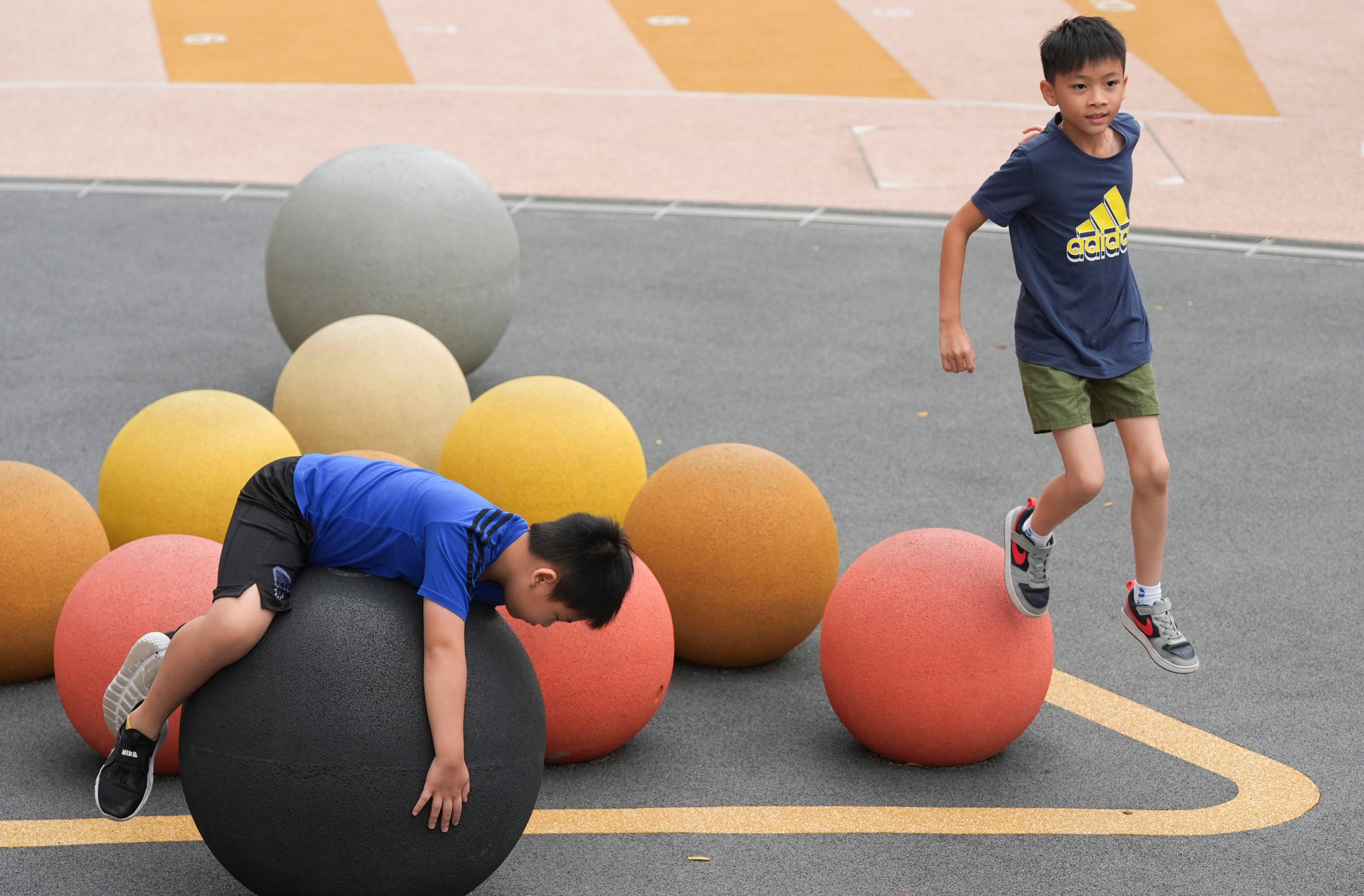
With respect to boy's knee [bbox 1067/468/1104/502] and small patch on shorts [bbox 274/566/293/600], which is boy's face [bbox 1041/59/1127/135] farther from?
small patch on shorts [bbox 274/566/293/600]

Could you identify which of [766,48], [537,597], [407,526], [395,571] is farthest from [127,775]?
[766,48]

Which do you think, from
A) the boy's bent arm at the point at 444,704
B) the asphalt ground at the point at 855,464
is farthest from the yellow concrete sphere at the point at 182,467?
the boy's bent arm at the point at 444,704

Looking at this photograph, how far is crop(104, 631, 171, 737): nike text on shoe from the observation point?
197 inches

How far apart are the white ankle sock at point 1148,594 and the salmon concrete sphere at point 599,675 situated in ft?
6.44

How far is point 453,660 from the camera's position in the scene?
4.59 meters

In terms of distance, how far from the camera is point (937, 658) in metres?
5.92

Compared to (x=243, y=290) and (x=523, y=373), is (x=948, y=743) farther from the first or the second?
(x=243, y=290)

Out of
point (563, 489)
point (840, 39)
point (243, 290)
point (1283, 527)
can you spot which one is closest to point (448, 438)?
point (563, 489)

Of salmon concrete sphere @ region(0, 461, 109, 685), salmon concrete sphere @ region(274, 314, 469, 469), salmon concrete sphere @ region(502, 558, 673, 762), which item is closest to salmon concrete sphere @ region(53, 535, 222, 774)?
salmon concrete sphere @ region(0, 461, 109, 685)

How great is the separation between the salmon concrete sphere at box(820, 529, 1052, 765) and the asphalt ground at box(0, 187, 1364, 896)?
200 millimetres

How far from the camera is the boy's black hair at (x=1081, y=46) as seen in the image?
545cm

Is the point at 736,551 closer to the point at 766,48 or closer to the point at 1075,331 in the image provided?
the point at 1075,331

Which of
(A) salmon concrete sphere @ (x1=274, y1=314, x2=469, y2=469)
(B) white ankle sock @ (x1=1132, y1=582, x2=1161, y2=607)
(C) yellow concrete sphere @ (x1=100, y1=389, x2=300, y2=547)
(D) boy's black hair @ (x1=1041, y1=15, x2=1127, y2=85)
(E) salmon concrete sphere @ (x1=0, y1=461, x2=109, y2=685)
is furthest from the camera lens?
(A) salmon concrete sphere @ (x1=274, y1=314, x2=469, y2=469)

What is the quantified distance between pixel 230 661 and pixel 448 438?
3.07 meters
